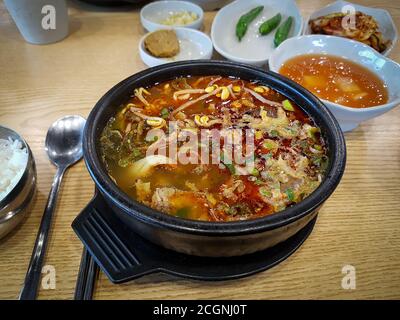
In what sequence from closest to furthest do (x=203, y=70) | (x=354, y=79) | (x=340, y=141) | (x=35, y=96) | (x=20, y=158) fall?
(x=340, y=141) < (x=20, y=158) < (x=203, y=70) < (x=354, y=79) < (x=35, y=96)

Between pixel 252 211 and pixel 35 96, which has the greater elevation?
pixel 252 211

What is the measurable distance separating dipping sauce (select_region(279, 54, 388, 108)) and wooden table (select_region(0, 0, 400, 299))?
0.59 feet

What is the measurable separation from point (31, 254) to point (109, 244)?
15.3 inches

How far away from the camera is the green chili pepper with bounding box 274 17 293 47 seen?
2445 millimetres

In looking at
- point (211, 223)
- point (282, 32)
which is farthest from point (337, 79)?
point (211, 223)

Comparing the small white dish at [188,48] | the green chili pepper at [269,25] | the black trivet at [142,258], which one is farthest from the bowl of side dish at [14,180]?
the green chili pepper at [269,25]

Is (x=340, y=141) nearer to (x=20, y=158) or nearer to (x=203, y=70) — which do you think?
(x=203, y=70)

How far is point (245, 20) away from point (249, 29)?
0.24 feet

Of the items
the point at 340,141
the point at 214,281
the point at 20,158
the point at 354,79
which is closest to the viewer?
the point at 214,281

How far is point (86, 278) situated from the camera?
1.30 metres

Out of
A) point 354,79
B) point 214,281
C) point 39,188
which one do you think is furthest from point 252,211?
point 354,79

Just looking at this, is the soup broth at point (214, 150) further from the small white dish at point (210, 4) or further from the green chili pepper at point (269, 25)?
the small white dish at point (210, 4)

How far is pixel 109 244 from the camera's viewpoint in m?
1.24
